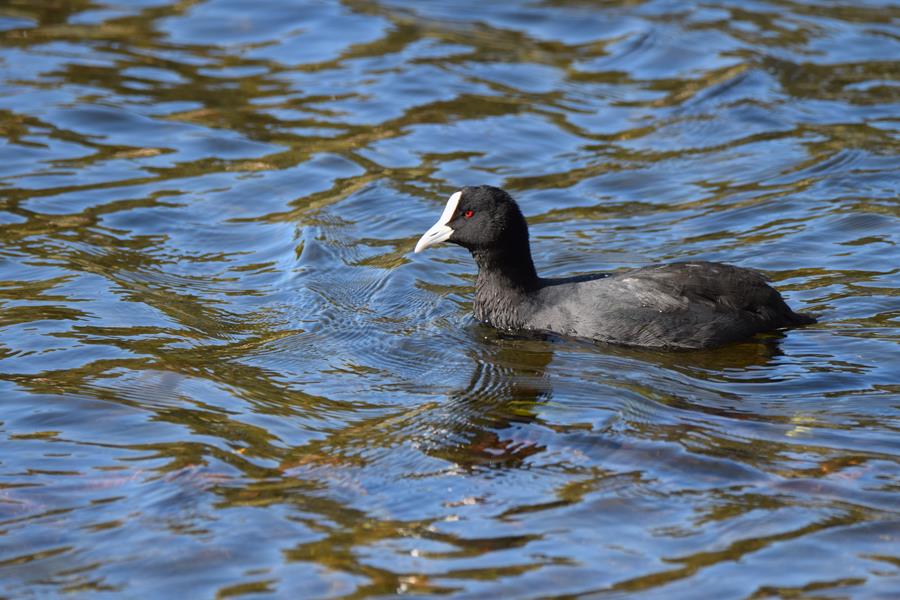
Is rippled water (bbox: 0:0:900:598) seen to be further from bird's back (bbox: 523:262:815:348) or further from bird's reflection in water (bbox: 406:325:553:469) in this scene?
bird's back (bbox: 523:262:815:348)

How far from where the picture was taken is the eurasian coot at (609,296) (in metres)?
6.53

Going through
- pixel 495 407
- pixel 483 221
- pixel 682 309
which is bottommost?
pixel 495 407

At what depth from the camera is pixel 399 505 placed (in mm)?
4828

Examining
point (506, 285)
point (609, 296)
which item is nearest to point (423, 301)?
point (506, 285)

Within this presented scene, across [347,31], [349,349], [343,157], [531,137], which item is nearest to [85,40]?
[347,31]

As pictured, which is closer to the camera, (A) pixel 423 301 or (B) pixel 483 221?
(B) pixel 483 221

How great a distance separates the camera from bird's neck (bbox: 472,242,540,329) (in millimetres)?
6859

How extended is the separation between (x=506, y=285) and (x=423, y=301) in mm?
635

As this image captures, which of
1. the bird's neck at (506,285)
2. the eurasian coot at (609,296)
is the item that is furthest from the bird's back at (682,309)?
the bird's neck at (506,285)

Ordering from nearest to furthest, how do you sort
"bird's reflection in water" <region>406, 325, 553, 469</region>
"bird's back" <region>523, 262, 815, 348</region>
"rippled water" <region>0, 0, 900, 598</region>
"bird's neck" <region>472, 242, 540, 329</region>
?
"rippled water" <region>0, 0, 900, 598</region>, "bird's reflection in water" <region>406, 325, 553, 469</region>, "bird's back" <region>523, 262, 815, 348</region>, "bird's neck" <region>472, 242, 540, 329</region>

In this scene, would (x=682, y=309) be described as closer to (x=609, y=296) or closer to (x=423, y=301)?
(x=609, y=296)

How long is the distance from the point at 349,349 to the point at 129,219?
8.67 ft

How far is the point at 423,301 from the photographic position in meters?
7.34

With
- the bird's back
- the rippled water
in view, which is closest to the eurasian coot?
the bird's back
